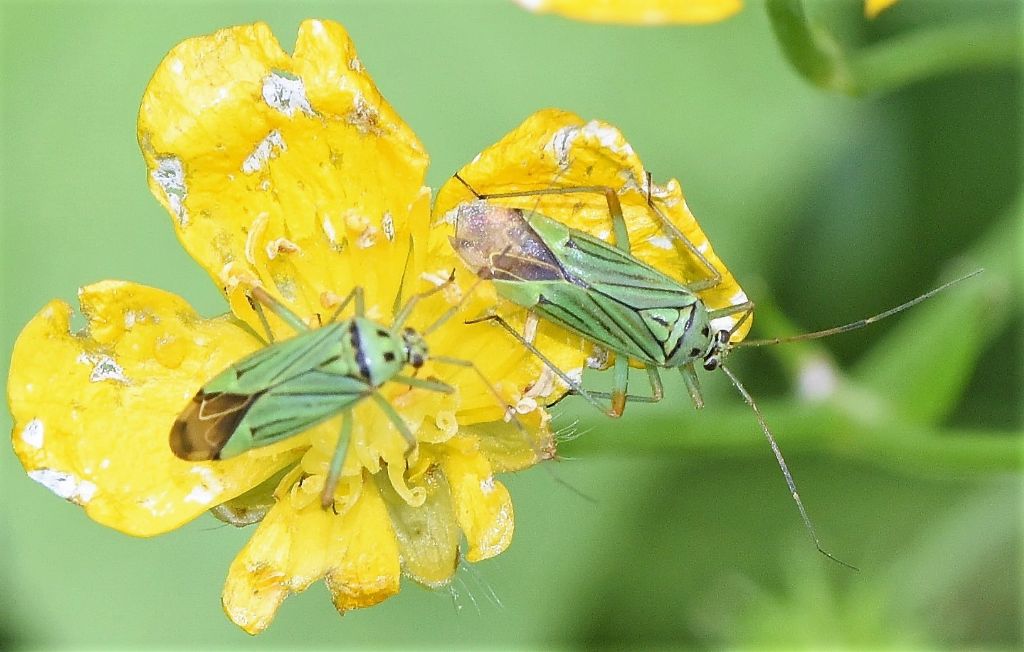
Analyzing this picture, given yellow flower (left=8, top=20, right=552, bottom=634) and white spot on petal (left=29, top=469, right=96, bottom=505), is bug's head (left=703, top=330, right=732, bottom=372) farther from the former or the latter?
white spot on petal (left=29, top=469, right=96, bottom=505)

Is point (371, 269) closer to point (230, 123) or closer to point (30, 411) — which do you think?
point (230, 123)

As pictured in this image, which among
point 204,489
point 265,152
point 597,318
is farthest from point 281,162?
point 597,318

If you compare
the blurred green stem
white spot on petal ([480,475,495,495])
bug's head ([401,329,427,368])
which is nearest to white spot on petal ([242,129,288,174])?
bug's head ([401,329,427,368])

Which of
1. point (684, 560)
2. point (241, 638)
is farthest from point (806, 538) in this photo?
point (241, 638)

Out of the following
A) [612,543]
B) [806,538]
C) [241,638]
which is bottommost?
[806,538]

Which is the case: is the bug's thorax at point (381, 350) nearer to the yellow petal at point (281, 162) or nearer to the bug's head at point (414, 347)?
the bug's head at point (414, 347)

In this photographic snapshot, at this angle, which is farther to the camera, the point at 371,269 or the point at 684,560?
the point at 684,560
